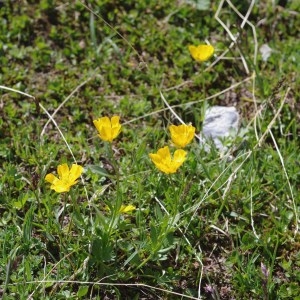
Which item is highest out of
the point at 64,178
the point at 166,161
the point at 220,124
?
the point at 166,161

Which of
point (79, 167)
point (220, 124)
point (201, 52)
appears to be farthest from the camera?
point (220, 124)

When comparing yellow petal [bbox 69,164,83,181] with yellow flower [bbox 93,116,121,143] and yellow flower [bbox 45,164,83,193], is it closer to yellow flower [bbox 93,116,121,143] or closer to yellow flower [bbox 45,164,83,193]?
yellow flower [bbox 45,164,83,193]

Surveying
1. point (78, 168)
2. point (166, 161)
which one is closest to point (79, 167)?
point (78, 168)

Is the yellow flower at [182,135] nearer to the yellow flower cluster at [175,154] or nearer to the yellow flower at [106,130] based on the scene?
the yellow flower cluster at [175,154]

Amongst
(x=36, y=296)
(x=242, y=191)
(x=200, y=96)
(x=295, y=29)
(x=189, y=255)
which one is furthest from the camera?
(x=295, y=29)

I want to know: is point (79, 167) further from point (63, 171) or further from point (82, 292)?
point (82, 292)

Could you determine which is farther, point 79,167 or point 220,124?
point 220,124

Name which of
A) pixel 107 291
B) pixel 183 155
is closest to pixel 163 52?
pixel 183 155

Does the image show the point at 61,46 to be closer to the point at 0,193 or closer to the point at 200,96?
the point at 200,96
